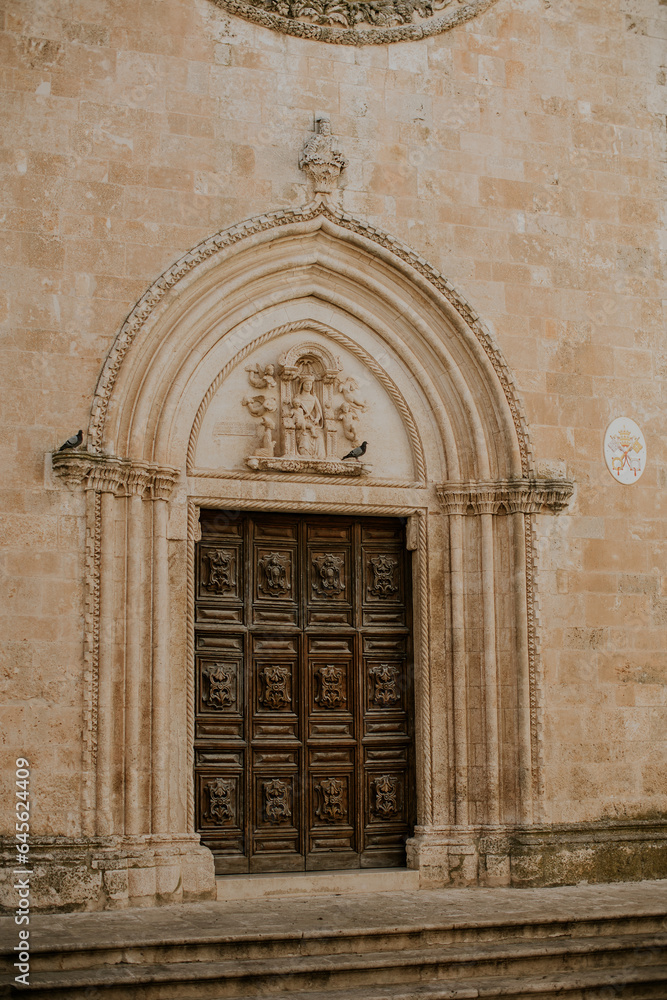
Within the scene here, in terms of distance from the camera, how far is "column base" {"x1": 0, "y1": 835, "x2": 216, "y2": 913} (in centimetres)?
766

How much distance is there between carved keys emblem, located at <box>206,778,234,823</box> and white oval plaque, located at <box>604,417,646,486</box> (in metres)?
3.79

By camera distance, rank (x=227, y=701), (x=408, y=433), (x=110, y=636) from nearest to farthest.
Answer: (x=110, y=636), (x=227, y=701), (x=408, y=433)

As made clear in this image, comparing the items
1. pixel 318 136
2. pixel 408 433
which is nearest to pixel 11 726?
pixel 408 433

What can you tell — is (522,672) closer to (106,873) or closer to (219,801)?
(219,801)

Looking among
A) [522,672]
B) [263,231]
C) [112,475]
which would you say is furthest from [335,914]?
[263,231]

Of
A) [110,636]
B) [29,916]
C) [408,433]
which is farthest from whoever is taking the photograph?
[408,433]

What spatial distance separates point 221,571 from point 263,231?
2446mm

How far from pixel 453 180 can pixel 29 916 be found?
5999 mm

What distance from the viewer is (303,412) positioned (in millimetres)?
8945

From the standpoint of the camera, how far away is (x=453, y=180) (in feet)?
31.0

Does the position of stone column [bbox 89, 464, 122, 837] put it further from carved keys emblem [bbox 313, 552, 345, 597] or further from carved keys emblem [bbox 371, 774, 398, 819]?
carved keys emblem [bbox 371, 774, 398, 819]

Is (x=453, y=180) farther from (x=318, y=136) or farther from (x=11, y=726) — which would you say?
(x=11, y=726)

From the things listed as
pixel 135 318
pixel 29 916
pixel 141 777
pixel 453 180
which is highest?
pixel 453 180

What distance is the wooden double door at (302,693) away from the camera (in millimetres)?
8633
